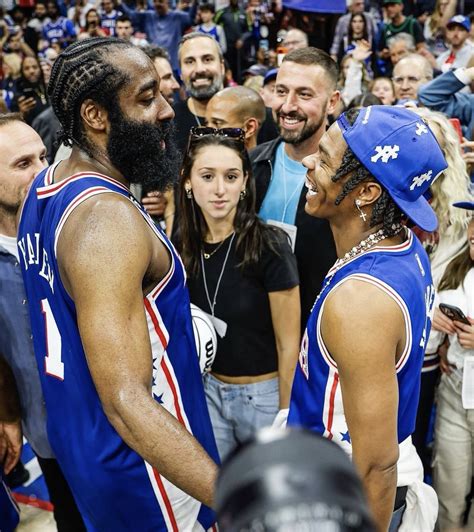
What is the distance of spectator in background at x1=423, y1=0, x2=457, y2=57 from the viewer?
9859 millimetres

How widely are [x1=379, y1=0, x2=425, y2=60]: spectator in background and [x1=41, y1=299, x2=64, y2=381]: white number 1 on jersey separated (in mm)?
8825

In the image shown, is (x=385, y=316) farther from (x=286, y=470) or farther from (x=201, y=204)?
(x=201, y=204)

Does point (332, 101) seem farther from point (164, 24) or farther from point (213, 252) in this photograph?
point (164, 24)

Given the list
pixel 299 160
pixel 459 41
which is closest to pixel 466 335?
pixel 299 160

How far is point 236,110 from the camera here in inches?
158

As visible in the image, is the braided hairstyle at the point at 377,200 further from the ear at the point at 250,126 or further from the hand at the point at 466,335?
the ear at the point at 250,126

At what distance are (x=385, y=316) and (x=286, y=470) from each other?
3.86 ft

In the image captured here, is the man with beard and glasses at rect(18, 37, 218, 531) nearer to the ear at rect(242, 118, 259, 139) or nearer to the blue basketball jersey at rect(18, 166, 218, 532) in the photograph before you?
the blue basketball jersey at rect(18, 166, 218, 532)

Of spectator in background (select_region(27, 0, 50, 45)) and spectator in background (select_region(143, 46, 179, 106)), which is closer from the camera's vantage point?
spectator in background (select_region(143, 46, 179, 106))

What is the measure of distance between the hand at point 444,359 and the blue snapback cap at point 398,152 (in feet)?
5.23

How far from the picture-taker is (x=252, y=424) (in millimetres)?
2949

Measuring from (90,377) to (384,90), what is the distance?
A: 5426mm

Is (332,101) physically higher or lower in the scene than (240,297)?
higher

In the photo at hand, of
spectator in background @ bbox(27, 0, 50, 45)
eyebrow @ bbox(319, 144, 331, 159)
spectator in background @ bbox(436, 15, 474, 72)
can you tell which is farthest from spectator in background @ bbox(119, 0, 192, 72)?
eyebrow @ bbox(319, 144, 331, 159)
